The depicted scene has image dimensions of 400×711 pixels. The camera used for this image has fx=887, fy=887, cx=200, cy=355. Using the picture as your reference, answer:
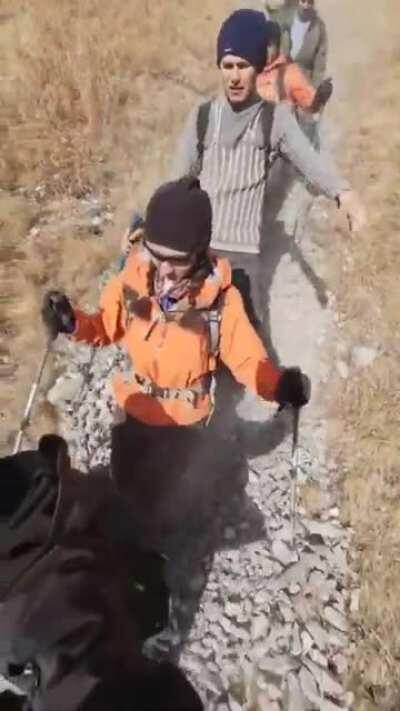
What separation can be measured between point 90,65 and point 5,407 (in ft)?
18.2

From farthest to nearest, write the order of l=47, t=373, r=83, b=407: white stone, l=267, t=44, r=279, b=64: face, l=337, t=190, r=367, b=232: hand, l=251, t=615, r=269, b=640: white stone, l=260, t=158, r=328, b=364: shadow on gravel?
l=267, t=44, r=279, b=64: face, l=260, t=158, r=328, b=364: shadow on gravel, l=47, t=373, r=83, b=407: white stone, l=337, t=190, r=367, b=232: hand, l=251, t=615, r=269, b=640: white stone

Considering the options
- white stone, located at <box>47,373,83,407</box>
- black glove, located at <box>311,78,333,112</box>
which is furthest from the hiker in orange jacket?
black glove, located at <box>311,78,333,112</box>

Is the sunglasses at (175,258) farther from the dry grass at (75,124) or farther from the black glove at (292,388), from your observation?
the dry grass at (75,124)

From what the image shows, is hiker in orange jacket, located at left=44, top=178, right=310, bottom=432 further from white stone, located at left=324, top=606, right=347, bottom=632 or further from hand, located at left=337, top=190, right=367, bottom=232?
white stone, located at left=324, top=606, right=347, bottom=632

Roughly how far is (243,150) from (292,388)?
6.86 ft

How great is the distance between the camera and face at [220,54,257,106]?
5726mm

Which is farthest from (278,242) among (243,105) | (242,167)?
(243,105)

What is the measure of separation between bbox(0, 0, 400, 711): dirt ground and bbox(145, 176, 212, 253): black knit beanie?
2.08m

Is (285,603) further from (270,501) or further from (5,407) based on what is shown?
(5,407)

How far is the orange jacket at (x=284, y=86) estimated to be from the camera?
7.95 metres

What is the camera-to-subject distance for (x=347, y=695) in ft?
15.4

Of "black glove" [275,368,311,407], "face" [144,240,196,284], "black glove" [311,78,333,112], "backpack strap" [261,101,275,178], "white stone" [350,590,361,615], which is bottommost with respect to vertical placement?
"white stone" [350,590,361,615]

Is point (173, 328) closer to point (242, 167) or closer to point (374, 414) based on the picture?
point (242, 167)

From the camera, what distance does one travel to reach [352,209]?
5.46 meters
